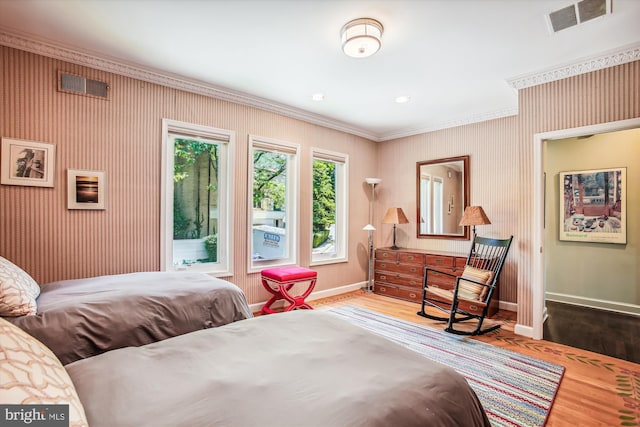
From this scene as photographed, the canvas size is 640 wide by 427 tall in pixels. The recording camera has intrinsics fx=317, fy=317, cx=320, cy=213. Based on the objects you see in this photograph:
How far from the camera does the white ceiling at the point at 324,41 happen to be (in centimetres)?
229

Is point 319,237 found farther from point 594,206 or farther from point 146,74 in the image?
point 594,206

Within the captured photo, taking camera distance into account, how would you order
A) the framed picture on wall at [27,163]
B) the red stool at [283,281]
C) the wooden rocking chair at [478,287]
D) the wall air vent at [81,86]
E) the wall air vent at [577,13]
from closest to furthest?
the wall air vent at [577,13], the framed picture on wall at [27,163], the wall air vent at [81,86], the wooden rocking chair at [478,287], the red stool at [283,281]

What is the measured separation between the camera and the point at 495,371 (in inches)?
103

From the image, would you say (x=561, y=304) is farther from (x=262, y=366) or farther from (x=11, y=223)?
(x=11, y=223)

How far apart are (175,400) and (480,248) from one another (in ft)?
13.9

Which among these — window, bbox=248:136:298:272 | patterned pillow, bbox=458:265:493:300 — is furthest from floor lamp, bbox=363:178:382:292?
patterned pillow, bbox=458:265:493:300

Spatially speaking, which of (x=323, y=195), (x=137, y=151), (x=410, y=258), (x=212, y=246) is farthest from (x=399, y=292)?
(x=137, y=151)

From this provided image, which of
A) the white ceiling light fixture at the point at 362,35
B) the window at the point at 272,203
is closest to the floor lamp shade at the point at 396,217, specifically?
the window at the point at 272,203

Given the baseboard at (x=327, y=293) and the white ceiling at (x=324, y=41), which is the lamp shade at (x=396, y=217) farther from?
the white ceiling at (x=324, y=41)

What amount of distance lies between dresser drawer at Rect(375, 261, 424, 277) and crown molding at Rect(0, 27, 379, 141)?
2.42 metres

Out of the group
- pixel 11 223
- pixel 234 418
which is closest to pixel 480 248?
pixel 234 418

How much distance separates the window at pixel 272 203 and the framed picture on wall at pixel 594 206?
3.93 meters

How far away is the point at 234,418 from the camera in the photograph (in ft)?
2.90

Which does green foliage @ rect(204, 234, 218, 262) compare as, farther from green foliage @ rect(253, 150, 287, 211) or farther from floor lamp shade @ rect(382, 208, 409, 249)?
floor lamp shade @ rect(382, 208, 409, 249)
